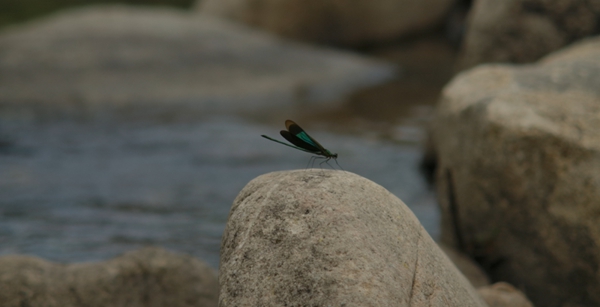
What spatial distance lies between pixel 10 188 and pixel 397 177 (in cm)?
388

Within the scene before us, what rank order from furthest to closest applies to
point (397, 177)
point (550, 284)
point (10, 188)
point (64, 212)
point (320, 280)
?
point (397, 177) → point (10, 188) → point (64, 212) → point (550, 284) → point (320, 280)

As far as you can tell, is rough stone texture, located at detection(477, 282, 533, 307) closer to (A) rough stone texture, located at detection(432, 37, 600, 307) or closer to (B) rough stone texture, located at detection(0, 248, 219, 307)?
(A) rough stone texture, located at detection(432, 37, 600, 307)

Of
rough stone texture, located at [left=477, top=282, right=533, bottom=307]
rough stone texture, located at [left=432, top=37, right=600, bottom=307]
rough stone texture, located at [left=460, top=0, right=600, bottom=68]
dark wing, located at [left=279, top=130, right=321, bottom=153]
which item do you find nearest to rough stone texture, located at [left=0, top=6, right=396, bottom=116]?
rough stone texture, located at [left=460, top=0, right=600, bottom=68]

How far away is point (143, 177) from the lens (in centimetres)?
763

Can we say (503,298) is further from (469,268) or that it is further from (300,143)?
(300,143)

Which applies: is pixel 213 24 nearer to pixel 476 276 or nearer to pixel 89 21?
pixel 89 21

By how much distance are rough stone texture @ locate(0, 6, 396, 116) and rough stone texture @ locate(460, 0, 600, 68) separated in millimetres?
4039

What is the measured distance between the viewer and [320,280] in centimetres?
273

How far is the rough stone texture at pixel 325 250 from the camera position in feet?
8.96

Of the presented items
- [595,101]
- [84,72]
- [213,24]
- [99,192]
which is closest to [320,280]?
[595,101]

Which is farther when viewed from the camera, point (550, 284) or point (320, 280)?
point (550, 284)

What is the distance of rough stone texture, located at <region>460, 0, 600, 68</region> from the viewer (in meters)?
7.35

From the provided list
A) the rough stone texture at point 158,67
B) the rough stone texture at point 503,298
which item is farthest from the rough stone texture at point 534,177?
the rough stone texture at point 158,67

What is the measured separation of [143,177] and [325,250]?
202 inches
